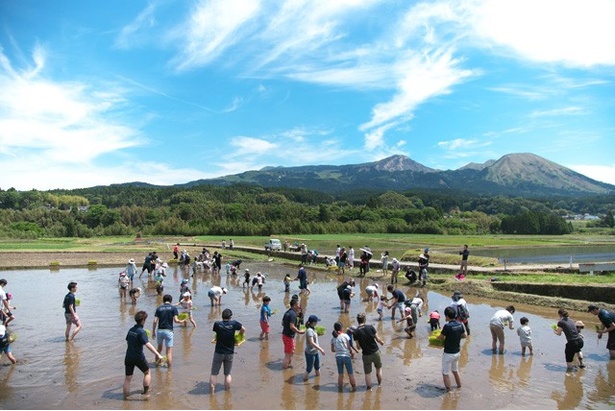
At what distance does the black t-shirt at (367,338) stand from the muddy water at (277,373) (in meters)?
0.99

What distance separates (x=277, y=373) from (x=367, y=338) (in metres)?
2.84

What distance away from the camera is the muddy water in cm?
956

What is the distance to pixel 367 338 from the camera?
1012 centimetres

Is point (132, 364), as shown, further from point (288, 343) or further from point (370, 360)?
point (370, 360)

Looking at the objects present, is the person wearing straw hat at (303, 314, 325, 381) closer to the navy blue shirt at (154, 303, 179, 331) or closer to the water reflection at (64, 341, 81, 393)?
the navy blue shirt at (154, 303, 179, 331)

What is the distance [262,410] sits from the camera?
29.9 feet

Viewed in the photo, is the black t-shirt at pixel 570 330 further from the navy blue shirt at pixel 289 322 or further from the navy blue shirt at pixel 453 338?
the navy blue shirt at pixel 289 322

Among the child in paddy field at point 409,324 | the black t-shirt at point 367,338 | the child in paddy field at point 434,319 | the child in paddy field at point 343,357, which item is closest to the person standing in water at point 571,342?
the child in paddy field at point 434,319

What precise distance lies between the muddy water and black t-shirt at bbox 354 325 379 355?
3.24 ft

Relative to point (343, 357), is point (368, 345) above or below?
above

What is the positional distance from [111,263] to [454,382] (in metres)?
34.5

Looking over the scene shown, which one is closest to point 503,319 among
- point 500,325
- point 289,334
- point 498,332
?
point 500,325

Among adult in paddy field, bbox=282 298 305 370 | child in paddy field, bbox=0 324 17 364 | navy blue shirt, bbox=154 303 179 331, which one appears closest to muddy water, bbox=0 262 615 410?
child in paddy field, bbox=0 324 17 364

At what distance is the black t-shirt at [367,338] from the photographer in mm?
10117
